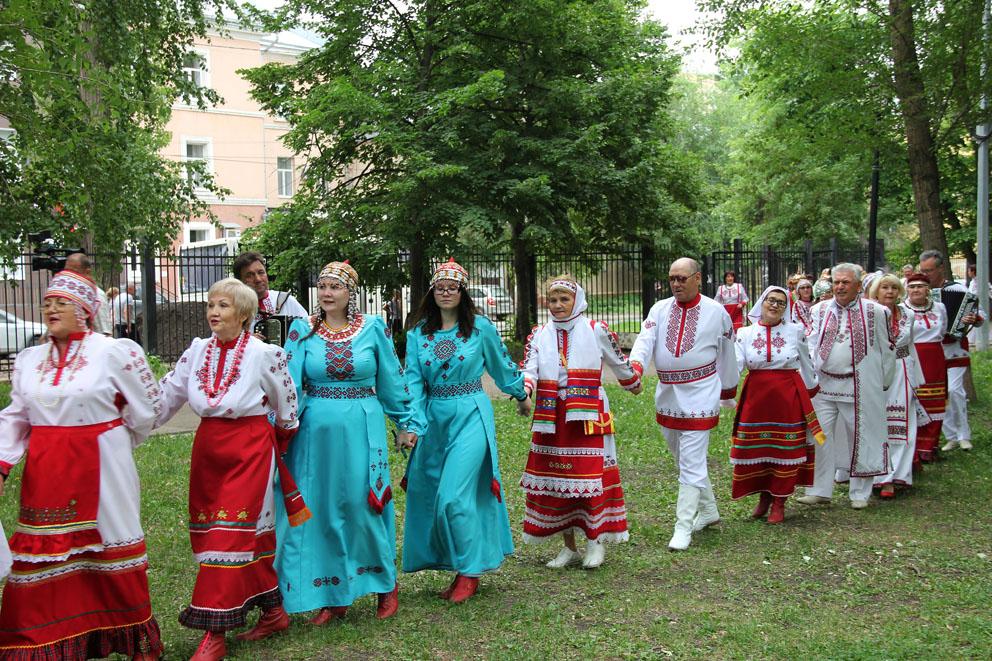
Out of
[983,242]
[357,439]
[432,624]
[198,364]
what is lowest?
[432,624]

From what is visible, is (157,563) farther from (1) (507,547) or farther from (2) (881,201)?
(2) (881,201)

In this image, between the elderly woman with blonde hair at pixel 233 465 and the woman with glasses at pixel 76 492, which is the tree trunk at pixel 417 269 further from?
the woman with glasses at pixel 76 492

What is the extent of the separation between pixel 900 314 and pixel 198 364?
22.5 ft

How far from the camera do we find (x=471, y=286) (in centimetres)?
2198

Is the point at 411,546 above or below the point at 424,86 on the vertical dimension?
below

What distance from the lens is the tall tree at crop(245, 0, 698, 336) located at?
16938 millimetres

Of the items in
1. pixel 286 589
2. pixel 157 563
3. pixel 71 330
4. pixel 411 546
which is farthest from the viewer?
pixel 157 563

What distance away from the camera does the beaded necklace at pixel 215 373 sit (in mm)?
5102

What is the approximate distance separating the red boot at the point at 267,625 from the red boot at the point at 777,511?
14.2 feet

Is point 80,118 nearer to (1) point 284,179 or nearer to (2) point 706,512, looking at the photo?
(2) point 706,512

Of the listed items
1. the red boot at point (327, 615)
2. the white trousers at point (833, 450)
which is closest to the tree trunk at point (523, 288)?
the white trousers at point (833, 450)

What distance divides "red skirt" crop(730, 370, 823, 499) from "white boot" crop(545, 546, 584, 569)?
76.1 inches

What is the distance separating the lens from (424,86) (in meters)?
18.1

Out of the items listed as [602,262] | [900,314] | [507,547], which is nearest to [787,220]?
[602,262]
